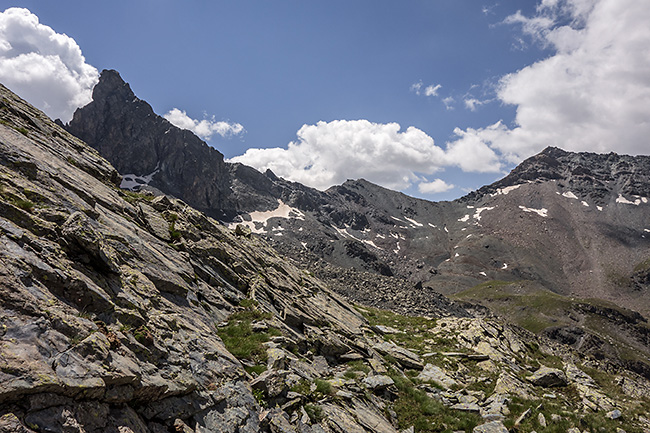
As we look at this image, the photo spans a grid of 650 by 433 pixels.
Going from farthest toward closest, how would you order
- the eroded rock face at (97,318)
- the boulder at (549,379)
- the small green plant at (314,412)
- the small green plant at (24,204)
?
the boulder at (549,379)
the small green plant at (314,412)
the small green plant at (24,204)
the eroded rock face at (97,318)

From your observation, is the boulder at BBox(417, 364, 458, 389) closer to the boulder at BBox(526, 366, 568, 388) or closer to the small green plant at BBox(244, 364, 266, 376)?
the boulder at BBox(526, 366, 568, 388)

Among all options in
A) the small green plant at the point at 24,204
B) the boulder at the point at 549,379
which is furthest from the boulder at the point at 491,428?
the small green plant at the point at 24,204

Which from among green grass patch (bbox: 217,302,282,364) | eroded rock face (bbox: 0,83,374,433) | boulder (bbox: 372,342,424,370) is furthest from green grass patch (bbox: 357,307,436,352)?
green grass patch (bbox: 217,302,282,364)

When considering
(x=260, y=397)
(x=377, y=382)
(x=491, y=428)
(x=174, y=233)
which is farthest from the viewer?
(x=174, y=233)

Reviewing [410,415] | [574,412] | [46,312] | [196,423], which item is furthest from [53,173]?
[574,412]

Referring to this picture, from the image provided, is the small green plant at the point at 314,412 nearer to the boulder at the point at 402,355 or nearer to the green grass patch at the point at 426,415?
the green grass patch at the point at 426,415

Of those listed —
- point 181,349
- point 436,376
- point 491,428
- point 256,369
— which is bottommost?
point 256,369

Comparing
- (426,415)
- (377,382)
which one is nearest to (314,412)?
(377,382)

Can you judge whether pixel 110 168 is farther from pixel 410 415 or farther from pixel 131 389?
pixel 410 415

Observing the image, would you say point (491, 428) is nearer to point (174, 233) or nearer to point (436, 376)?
point (436, 376)

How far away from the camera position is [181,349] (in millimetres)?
11242

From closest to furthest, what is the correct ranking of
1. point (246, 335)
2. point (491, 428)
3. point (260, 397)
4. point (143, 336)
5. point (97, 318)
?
point (97, 318) < point (143, 336) < point (260, 397) < point (491, 428) < point (246, 335)

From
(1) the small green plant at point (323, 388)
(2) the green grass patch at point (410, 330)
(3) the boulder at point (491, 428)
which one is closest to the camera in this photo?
(1) the small green plant at point (323, 388)

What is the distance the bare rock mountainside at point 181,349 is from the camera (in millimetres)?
7555
